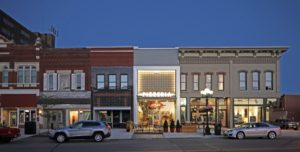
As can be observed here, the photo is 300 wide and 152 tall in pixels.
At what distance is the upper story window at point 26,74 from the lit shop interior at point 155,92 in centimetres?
1197

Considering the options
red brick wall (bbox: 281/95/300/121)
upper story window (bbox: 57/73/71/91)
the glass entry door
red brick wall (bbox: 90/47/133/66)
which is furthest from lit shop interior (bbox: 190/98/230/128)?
the glass entry door

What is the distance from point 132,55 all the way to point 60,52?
26.7 ft

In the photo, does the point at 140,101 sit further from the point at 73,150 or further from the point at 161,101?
the point at 73,150

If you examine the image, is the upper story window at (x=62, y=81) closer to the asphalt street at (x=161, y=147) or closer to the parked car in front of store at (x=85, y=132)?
the parked car in front of store at (x=85, y=132)

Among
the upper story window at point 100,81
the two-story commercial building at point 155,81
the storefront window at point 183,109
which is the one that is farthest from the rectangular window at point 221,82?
the upper story window at point 100,81

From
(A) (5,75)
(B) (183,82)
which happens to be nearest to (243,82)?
(B) (183,82)

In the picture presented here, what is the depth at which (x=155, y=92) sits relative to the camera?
53.8 m

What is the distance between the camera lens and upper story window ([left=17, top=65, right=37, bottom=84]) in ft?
178

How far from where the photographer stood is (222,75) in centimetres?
5456

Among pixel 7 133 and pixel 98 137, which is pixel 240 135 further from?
pixel 7 133

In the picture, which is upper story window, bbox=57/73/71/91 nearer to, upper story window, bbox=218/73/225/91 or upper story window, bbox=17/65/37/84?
upper story window, bbox=17/65/37/84

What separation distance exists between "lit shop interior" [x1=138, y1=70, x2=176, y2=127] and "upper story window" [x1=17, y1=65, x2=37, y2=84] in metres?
12.0

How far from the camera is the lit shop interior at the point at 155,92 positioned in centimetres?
5369

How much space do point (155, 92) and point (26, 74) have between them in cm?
1469
